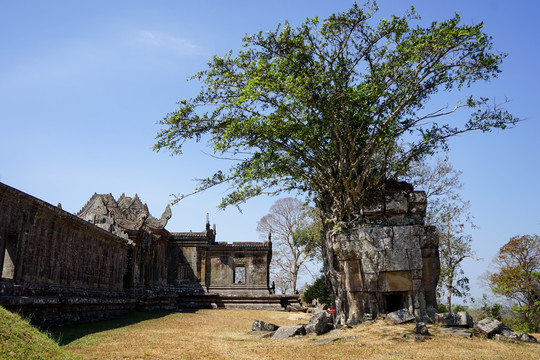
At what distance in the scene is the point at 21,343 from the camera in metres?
6.52

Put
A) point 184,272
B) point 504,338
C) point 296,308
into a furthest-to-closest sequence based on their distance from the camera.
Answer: point 184,272, point 296,308, point 504,338

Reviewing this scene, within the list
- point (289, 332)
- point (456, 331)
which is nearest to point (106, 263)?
point (289, 332)

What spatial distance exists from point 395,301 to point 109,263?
1299cm

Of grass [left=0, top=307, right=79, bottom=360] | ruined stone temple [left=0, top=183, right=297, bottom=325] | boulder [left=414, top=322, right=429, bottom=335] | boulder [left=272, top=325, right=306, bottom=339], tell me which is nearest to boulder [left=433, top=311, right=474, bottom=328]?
boulder [left=414, top=322, right=429, bottom=335]

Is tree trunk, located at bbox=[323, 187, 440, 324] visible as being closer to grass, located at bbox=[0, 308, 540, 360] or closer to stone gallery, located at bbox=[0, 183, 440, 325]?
stone gallery, located at bbox=[0, 183, 440, 325]

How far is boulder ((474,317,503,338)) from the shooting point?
10.9 m

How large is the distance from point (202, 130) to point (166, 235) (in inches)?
769

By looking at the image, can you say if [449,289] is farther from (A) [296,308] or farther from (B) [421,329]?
(B) [421,329]

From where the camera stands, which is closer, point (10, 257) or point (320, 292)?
point (10, 257)

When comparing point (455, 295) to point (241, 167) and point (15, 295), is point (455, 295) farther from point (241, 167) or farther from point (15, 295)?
point (15, 295)

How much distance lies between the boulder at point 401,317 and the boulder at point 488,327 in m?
1.65

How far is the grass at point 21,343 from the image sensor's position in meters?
6.10

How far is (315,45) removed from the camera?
12.6m

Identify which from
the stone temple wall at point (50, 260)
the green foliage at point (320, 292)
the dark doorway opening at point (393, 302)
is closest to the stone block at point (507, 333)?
the dark doorway opening at point (393, 302)
